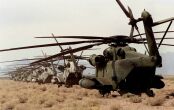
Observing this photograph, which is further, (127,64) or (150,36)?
(127,64)

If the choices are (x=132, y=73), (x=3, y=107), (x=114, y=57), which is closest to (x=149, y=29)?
(x=132, y=73)

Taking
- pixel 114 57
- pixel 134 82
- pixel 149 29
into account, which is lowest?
pixel 134 82

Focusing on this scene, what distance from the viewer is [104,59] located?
12875 mm

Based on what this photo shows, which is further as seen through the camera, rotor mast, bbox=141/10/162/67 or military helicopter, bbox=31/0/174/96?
military helicopter, bbox=31/0/174/96

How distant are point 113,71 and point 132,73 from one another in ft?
3.63

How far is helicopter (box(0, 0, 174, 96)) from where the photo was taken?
9859 mm

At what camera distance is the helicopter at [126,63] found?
388 inches

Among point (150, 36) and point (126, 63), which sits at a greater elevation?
point (150, 36)

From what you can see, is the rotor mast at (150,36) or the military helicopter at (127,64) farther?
the military helicopter at (127,64)

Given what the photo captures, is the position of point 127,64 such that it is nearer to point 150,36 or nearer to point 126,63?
point 126,63

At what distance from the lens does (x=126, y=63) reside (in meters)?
11.2

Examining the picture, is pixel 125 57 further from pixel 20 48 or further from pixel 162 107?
pixel 162 107

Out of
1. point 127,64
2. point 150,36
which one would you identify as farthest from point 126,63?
point 150,36

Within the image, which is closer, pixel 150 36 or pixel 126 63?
pixel 150 36
